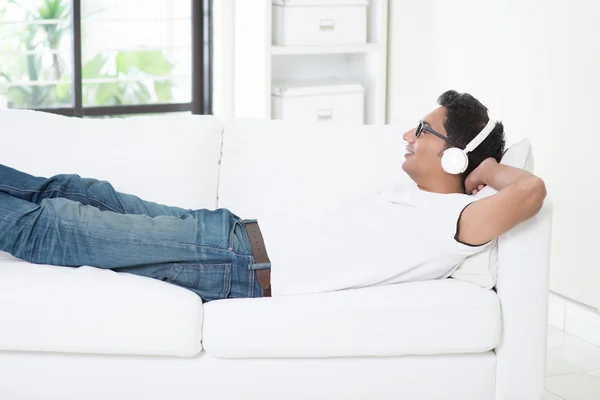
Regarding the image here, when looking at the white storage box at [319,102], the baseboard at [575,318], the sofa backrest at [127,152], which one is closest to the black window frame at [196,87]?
the white storage box at [319,102]

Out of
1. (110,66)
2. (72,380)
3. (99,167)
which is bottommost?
(72,380)

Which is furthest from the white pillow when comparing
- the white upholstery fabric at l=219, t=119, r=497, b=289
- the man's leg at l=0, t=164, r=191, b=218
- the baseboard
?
the baseboard

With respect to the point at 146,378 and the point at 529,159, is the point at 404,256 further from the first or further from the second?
the point at 146,378

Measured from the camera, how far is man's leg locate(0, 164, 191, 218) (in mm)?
2391

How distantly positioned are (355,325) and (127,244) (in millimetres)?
595

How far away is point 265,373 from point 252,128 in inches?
33.2

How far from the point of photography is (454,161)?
2314 millimetres

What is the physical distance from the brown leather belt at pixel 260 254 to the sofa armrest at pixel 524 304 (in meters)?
0.57

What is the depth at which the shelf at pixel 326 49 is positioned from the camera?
3909mm

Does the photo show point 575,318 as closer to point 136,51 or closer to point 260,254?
point 260,254

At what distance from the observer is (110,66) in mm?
4254

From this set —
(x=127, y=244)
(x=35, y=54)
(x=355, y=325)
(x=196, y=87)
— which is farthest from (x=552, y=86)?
(x=35, y=54)

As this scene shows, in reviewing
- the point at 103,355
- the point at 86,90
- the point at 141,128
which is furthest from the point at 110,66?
the point at 103,355

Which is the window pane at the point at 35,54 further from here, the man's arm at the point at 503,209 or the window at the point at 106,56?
the man's arm at the point at 503,209
